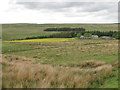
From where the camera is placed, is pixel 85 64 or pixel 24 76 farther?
pixel 85 64

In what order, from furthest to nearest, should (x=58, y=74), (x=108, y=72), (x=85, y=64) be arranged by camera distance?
(x=85, y=64)
(x=108, y=72)
(x=58, y=74)

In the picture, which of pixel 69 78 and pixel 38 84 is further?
pixel 69 78

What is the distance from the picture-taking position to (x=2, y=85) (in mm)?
6191

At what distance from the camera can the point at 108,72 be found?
918 cm

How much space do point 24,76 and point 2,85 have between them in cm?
119

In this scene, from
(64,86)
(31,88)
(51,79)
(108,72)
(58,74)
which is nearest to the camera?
(31,88)

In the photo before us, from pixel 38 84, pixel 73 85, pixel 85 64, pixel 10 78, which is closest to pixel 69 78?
pixel 73 85

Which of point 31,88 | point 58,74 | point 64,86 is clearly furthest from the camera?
point 58,74

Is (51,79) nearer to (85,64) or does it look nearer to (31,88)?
(31,88)

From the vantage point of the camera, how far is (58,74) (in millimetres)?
7922

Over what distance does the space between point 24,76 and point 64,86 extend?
6.85 feet

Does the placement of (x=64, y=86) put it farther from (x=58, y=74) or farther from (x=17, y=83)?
(x=17, y=83)

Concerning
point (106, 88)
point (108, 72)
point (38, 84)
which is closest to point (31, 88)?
point (38, 84)

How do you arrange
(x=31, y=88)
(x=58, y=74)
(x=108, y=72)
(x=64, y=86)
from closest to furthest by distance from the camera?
1. (x=31, y=88)
2. (x=64, y=86)
3. (x=58, y=74)
4. (x=108, y=72)
